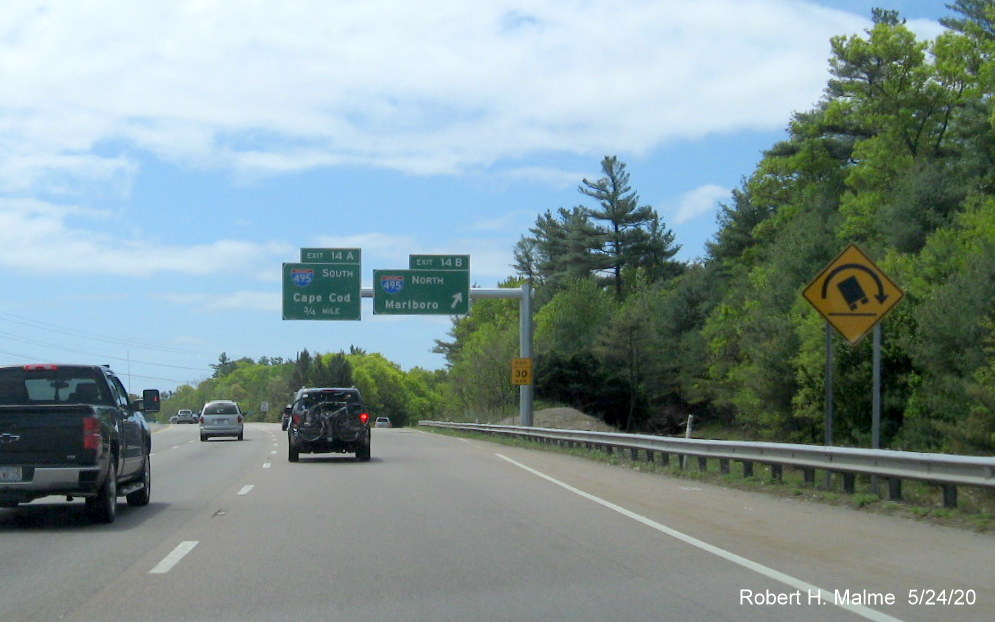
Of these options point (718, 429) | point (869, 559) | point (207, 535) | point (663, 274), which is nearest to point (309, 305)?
point (207, 535)

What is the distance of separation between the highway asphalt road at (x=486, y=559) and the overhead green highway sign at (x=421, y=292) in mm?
22819

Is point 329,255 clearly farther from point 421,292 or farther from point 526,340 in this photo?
point 526,340

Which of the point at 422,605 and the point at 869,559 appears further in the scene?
the point at 869,559

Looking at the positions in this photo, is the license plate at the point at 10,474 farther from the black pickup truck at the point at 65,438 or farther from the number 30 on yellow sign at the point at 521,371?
the number 30 on yellow sign at the point at 521,371

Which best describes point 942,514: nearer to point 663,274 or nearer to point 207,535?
point 207,535

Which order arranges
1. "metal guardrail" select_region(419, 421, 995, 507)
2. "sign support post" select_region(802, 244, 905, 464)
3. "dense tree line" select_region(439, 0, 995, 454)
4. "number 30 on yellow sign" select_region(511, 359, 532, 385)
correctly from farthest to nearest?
1. "dense tree line" select_region(439, 0, 995, 454)
2. "number 30 on yellow sign" select_region(511, 359, 532, 385)
3. "sign support post" select_region(802, 244, 905, 464)
4. "metal guardrail" select_region(419, 421, 995, 507)

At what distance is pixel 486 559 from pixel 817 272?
166 feet

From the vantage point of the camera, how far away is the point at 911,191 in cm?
5462

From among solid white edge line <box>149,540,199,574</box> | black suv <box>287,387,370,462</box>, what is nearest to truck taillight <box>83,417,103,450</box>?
solid white edge line <box>149,540,199,574</box>

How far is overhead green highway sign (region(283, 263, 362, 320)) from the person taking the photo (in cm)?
4053

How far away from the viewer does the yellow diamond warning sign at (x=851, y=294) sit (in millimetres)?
16500

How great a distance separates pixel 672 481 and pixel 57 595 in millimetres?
13478

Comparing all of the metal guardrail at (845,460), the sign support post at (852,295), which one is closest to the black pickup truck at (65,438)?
the metal guardrail at (845,460)

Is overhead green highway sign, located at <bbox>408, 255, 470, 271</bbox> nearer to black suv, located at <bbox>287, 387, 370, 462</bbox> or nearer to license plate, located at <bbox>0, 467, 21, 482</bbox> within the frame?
black suv, located at <bbox>287, 387, 370, 462</bbox>
